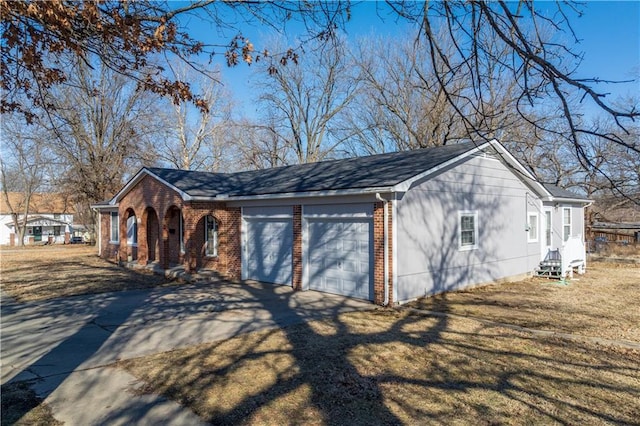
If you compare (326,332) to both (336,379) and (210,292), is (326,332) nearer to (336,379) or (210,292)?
(336,379)

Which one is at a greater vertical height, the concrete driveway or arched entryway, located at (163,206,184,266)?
arched entryway, located at (163,206,184,266)

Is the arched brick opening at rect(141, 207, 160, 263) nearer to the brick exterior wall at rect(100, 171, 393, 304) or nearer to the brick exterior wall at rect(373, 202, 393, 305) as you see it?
the brick exterior wall at rect(100, 171, 393, 304)

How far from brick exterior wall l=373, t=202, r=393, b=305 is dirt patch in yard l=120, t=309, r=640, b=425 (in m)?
2.49

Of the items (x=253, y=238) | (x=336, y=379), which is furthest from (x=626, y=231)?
(x=336, y=379)

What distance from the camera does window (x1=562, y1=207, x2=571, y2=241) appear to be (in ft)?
61.5

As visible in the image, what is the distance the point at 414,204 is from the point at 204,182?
9.23 m

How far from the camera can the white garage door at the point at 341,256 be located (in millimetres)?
11266

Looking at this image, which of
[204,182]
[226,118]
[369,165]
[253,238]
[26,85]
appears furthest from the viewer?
[226,118]

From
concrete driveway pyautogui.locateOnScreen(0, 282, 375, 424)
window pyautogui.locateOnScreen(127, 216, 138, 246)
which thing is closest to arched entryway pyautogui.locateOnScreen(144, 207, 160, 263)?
window pyautogui.locateOnScreen(127, 216, 138, 246)

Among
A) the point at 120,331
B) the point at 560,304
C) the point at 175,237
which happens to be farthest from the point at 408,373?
the point at 175,237

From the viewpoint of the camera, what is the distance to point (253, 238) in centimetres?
1479

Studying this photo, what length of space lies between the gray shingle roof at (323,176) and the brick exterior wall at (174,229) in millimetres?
618

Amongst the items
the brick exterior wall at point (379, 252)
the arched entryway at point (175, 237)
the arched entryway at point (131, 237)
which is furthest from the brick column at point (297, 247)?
the arched entryway at point (131, 237)

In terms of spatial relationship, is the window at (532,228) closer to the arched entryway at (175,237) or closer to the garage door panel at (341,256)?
the garage door panel at (341,256)
